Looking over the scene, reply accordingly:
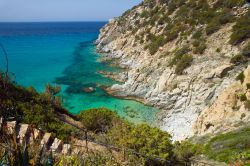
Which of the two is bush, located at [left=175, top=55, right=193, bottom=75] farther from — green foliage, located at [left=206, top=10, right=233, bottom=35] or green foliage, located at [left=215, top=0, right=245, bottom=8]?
green foliage, located at [left=215, top=0, right=245, bottom=8]

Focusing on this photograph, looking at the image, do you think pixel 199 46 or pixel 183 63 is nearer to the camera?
pixel 183 63

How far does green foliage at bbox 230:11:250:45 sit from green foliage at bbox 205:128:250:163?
1707cm

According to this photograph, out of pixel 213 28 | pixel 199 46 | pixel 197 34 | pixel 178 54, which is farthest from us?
pixel 197 34

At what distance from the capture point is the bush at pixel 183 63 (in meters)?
33.6

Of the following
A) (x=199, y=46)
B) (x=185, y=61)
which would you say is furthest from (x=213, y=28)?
(x=185, y=61)

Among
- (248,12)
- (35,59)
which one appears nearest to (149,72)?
(248,12)

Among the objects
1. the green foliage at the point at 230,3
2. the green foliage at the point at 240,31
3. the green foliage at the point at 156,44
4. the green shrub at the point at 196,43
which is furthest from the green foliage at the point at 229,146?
the green foliage at the point at 230,3

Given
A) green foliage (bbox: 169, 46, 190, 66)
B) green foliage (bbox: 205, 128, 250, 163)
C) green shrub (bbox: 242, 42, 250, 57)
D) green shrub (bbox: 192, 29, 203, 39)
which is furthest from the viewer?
green shrub (bbox: 192, 29, 203, 39)

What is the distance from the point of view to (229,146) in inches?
628

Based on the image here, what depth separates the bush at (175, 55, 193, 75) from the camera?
110ft

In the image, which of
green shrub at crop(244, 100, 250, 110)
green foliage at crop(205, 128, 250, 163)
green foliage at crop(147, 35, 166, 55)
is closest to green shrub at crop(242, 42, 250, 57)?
green shrub at crop(244, 100, 250, 110)

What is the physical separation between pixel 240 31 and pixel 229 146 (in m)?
20.7

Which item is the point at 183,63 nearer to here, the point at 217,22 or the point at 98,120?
the point at 217,22

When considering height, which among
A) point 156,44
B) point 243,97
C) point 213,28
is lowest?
point 243,97
